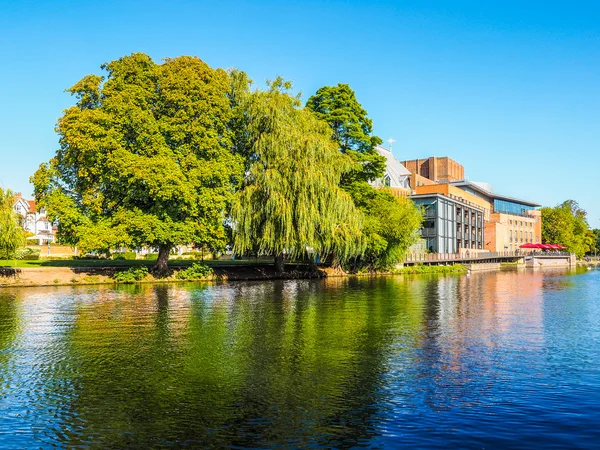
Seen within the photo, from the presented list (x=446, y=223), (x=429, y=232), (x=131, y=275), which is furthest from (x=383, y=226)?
(x=446, y=223)

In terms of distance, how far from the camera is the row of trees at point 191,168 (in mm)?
41719

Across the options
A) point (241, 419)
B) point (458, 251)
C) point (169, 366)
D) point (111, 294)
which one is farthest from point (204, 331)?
point (458, 251)

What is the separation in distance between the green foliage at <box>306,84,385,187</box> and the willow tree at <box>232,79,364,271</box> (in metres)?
8.37

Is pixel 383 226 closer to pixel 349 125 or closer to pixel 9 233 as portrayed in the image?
pixel 349 125

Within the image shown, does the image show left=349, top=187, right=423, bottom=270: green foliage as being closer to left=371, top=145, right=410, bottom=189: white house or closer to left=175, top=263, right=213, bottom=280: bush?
left=175, top=263, right=213, bottom=280: bush

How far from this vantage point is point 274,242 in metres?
45.7

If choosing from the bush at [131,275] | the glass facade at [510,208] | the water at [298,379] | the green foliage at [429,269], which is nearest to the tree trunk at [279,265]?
the bush at [131,275]

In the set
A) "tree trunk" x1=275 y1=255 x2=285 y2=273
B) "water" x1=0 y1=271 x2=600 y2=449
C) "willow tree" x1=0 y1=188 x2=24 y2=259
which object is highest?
"willow tree" x1=0 y1=188 x2=24 y2=259

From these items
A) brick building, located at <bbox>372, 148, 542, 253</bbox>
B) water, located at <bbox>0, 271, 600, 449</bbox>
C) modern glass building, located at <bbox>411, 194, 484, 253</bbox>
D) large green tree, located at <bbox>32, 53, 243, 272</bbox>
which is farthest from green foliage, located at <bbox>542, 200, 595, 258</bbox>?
water, located at <bbox>0, 271, 600, 449</bbox>

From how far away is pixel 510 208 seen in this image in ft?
442

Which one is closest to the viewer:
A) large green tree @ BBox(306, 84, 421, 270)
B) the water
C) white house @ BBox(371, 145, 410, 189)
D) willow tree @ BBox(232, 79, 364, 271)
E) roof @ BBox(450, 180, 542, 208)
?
the water

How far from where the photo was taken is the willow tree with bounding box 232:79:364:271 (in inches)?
1766

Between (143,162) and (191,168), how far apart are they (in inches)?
180

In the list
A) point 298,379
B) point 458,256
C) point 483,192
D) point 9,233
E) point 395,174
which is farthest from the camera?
point 483,192
